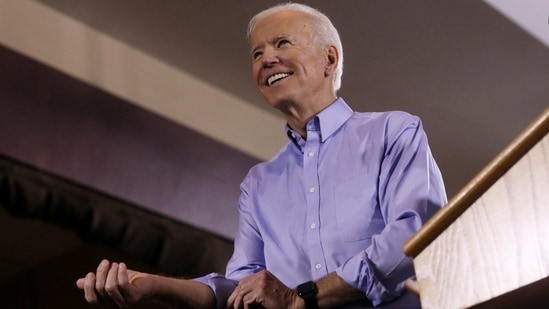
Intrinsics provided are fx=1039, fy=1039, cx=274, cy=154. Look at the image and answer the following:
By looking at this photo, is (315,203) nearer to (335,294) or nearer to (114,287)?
(335,294)

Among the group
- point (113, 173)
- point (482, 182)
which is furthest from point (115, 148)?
point (482, 182)

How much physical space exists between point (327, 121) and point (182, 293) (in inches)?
16.3

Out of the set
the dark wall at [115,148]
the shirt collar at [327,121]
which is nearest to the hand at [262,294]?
the shirt collar at [327,121]

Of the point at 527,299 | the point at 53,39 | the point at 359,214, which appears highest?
the point at 53,39

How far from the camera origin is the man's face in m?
1.77

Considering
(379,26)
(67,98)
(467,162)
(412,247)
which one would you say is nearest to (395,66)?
(379,26)

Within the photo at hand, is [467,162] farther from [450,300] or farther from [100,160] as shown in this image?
[450,300]

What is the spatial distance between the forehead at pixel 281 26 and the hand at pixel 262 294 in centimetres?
52

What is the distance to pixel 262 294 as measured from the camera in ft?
4.77

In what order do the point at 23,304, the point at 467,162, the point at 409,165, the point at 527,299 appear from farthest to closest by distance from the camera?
the point at 23,304 → the point at 467,162 → the point at 409,165 → the point at 527,299

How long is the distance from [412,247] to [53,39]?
2.76m

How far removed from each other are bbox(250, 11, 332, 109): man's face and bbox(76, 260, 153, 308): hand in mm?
449

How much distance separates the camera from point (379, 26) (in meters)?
3.56

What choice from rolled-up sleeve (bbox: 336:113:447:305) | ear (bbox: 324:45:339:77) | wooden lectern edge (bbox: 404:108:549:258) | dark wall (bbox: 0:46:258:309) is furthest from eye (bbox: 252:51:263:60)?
dark wall (bbox: 0:46:258:309)
